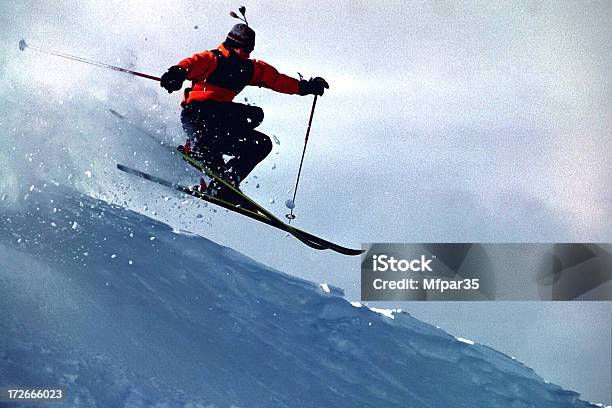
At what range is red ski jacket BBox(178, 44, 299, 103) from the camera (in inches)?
98.5

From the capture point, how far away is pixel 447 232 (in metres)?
2.47

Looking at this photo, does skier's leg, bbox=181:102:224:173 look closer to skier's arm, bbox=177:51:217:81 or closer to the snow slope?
skier's arm, bbox=177:51:217:81

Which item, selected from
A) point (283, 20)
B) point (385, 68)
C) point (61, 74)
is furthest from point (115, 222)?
point (385, 68)

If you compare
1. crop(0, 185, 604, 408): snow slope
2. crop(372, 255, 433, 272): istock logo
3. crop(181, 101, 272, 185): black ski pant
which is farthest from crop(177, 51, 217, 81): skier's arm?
crop(372, 255, 433, 272): istock logo

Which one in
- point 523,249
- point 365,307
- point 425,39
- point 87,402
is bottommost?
point 87,402

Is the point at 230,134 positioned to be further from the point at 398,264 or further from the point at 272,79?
the point at 398,264

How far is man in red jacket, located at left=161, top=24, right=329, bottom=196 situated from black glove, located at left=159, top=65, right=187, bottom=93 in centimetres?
17

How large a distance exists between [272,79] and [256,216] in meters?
0.60

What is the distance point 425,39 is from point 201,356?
1734 mm

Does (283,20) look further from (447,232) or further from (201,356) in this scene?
(201,356)

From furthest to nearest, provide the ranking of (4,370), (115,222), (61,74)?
(115,222), (61,74), (4,370)

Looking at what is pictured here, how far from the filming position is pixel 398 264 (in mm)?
2473

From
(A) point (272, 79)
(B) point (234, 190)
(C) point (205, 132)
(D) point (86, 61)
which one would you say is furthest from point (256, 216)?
(D) point (86, 61)

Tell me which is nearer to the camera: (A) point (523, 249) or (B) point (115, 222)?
(A) point (523, 249)
